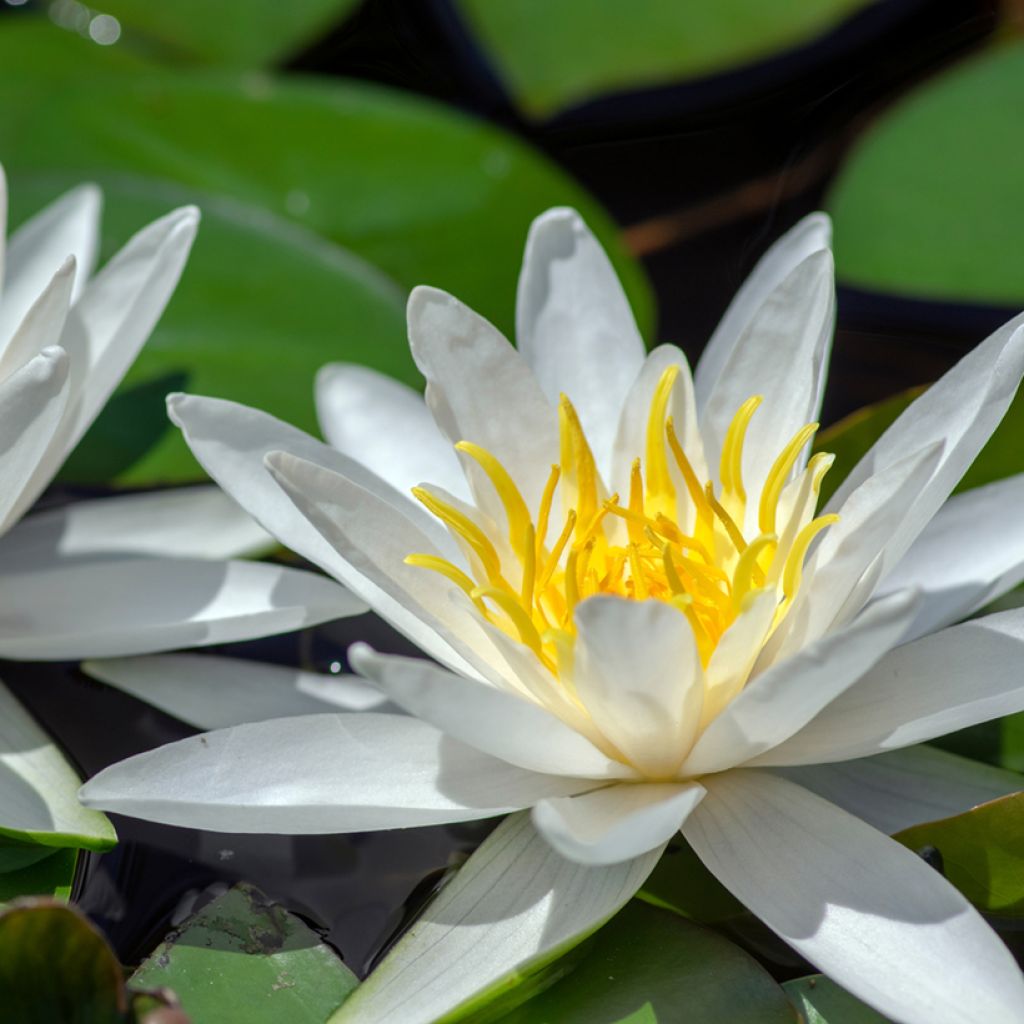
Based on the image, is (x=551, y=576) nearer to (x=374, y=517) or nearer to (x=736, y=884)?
(x=374, y=517)

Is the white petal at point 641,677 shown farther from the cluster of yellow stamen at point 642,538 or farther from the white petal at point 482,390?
the white petal at point 482,390

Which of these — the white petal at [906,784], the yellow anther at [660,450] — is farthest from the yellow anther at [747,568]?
the white petal at [906,784]

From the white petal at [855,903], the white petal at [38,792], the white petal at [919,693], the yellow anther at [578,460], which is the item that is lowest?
the white petal at [855,903]

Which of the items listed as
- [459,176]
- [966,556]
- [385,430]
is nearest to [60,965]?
[385,430]

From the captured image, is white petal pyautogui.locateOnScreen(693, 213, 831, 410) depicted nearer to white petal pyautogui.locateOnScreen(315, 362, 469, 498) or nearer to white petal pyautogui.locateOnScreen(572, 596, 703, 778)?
white petal pyautogui.locateOnScreen(315, 362, 469, 498)

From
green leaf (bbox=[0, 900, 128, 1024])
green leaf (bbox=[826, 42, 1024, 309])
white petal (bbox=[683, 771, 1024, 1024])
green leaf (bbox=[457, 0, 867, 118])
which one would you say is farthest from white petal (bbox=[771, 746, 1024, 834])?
green leaf (bbox=[457, 0, 867, 118])

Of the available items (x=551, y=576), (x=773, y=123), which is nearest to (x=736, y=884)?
(x=551, y=576)
